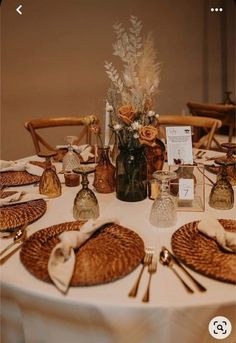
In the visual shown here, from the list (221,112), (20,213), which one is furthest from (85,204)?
(221,112)

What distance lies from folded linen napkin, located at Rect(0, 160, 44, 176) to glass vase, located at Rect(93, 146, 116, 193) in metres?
A: 0.32

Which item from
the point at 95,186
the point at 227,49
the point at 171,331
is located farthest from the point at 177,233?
the point at 227,49

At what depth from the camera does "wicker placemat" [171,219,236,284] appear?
850 millimetres

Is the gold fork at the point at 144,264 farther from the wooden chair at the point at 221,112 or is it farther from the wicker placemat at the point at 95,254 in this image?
the wooden chair at the point at 221,112

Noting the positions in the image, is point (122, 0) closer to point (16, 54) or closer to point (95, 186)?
point (16, 54)

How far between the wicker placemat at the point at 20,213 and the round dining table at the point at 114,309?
0.21 meters

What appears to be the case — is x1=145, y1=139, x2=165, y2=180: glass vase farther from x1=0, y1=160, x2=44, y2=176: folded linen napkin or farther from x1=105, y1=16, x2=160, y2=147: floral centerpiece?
x1=0, y1=160, x2=44, y2=176: folded linen napkin

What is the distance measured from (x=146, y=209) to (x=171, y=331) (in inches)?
20.1

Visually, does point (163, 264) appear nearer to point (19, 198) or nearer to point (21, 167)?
point (19, 198)

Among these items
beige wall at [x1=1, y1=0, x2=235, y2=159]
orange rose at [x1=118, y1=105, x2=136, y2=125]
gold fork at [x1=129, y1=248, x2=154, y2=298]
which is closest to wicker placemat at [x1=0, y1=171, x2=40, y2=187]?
orange rose at [x1=118, y1=105, x2=136, y2=125]

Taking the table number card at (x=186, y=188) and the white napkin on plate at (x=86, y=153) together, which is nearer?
the table number card at (x=186, y=188)

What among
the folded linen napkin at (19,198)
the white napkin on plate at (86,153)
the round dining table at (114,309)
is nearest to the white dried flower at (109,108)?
the folded linen napkin at (19,198)

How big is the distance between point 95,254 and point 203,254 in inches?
10.8

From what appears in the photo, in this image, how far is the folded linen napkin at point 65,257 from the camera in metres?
0.82
